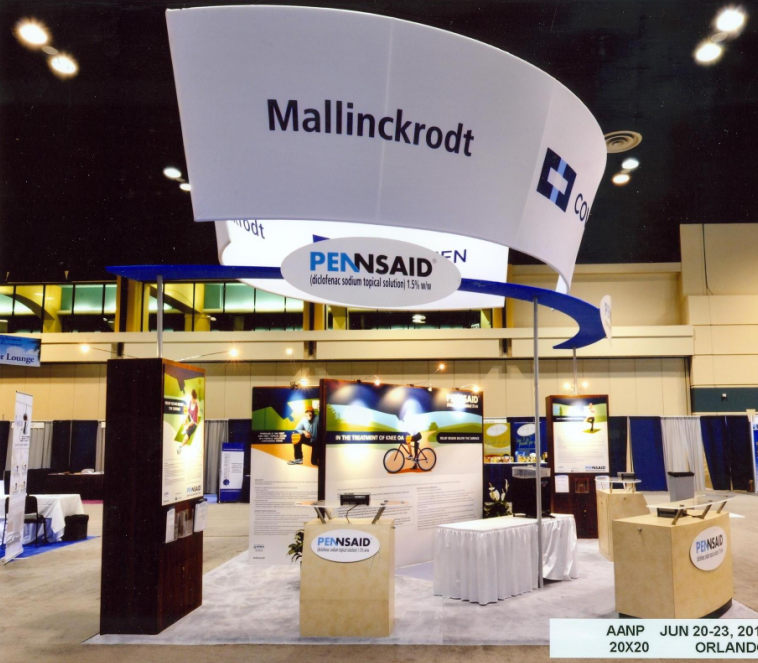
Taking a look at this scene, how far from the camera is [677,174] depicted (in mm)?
10883

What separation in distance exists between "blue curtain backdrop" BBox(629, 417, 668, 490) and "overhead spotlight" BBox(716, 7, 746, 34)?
12334 millimetres

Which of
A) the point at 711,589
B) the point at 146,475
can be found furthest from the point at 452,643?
the point at 146,475

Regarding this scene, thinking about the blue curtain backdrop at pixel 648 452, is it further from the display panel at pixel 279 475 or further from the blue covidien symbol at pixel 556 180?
the blue covidien symbol at pixel 556 180

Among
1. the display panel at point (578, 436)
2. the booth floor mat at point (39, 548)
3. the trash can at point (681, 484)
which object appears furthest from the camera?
the trash can at point (681, 484)

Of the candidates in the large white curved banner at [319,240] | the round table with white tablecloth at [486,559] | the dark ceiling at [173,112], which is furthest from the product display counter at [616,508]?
the dark ceiling at [173,112]

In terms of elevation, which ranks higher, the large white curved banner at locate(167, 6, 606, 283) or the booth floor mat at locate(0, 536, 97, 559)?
the large white curved banner at locate(167, 6, 606, 283)

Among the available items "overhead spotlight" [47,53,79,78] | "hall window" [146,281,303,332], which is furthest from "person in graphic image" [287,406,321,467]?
"hall window" [146,281,303,332]

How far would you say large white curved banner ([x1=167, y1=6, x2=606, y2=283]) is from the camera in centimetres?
331

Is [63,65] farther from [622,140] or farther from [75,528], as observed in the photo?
[622,140]

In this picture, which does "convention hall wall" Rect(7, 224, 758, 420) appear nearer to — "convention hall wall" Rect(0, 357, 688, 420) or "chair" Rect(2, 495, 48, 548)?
"convention hall wall" Rect(0, 357, 688, 420)

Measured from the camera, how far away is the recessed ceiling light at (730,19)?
218 inches

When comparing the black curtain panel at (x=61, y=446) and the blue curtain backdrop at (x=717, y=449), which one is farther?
the black curtain panel at (x=61, y=446)

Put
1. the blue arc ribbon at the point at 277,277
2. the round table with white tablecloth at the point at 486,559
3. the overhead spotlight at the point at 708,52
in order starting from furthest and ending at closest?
the overhead spotlight at the point at 708,52 < the round table with white tablecloth at the point at 486,559 < the blue arc ribbon at the point at 277,277

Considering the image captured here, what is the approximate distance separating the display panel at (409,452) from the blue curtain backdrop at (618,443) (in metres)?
9.31
